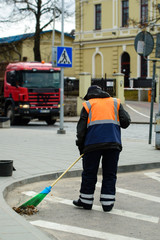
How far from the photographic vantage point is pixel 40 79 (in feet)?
81.4

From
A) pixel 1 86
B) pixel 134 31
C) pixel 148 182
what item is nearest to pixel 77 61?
pixel 134 31

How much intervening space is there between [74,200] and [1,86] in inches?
796

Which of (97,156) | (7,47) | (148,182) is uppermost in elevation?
(7,47)

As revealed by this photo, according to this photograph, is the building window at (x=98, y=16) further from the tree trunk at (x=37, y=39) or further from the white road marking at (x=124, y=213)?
the white road marking at (x=124, y=213)

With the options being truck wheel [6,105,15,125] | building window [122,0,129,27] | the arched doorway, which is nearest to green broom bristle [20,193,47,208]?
truck wheel [6,105,15,125]

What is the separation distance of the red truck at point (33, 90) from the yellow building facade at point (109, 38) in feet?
72.6

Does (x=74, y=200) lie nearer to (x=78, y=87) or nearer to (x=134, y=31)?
(x=78, y=87)

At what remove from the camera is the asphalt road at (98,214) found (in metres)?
5.63

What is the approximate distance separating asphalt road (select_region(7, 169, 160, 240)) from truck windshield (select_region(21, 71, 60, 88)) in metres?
15.9

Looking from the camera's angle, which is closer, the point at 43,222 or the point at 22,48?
the point at 43,222

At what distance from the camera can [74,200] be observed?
7.05 m

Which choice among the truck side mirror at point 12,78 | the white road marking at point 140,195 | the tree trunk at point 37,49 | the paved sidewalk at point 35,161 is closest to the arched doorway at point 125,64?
the tree trunk at point 37,49

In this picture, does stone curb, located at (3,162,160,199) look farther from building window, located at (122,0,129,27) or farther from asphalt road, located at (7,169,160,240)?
building window, located at (122,0,129,27)

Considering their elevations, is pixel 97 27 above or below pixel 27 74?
above
